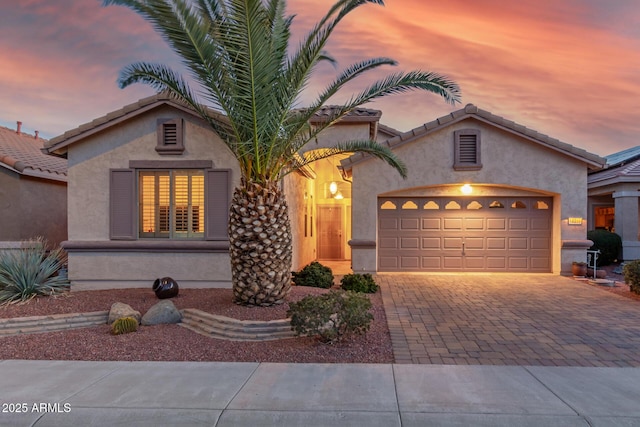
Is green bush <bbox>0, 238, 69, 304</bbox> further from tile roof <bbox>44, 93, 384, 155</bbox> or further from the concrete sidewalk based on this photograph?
the concrete sidewalk

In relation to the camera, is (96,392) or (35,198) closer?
(96,392)

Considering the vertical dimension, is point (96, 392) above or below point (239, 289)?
below

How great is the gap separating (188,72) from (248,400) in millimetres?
5713

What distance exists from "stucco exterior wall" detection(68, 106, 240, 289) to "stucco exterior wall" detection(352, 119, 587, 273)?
4.73 metres

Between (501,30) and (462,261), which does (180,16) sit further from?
(462,261)

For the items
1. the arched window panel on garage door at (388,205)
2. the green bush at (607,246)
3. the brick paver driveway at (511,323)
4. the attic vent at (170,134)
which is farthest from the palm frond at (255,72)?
the green bush at (607,246)

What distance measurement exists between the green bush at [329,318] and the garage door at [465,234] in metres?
7.62

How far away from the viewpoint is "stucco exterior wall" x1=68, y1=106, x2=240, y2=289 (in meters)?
10.5

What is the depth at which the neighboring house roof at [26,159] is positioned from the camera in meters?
12.6

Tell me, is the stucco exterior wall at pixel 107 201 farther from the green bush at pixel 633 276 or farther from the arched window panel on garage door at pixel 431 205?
the green bush at pixel 633 276

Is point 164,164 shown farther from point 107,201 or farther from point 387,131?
point 387,131

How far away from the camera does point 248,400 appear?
4.36 meters

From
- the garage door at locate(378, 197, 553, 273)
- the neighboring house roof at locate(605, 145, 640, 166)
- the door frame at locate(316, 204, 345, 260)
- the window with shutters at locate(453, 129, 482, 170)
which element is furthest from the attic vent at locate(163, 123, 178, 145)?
the neighboring house roof at locate(605, 145, 640, 166)

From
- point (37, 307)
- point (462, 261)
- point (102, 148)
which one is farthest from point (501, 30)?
point (37, 307)
